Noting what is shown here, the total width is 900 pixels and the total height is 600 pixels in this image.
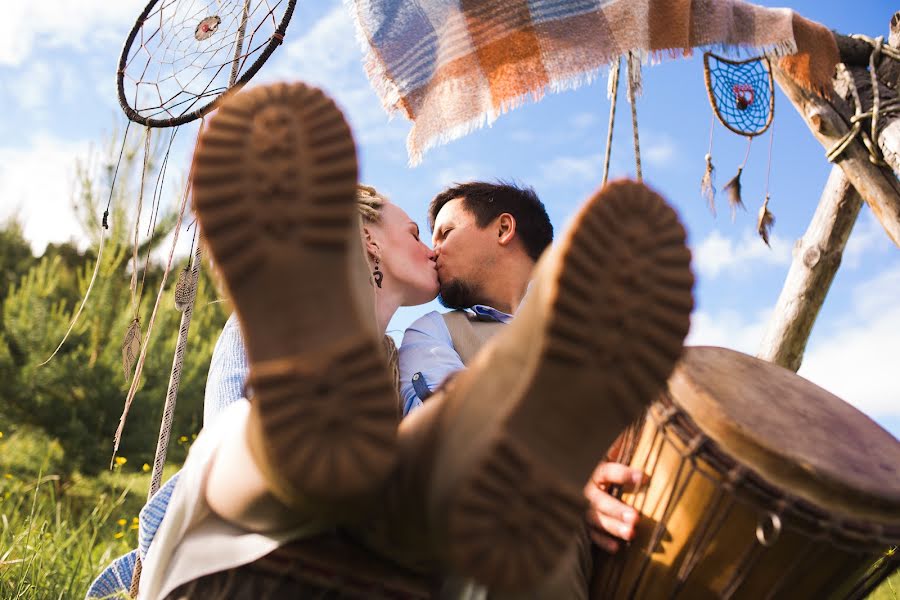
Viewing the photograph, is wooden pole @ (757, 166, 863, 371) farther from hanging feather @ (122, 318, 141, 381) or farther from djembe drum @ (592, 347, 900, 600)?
hanging feather @ (122, 318, 141, 381)

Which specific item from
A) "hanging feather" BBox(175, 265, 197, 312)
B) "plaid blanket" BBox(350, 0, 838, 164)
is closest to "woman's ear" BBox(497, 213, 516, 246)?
"plaid blanket" BBox(350, 0, 838, 164)

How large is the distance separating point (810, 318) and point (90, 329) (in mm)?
5732

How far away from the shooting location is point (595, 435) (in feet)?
2.55

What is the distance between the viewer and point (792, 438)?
3.97 ft

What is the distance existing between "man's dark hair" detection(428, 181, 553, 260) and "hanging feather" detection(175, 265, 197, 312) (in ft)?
2.85

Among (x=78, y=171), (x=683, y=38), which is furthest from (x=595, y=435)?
(x=78, y=171)

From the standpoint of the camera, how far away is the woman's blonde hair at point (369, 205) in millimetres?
2010

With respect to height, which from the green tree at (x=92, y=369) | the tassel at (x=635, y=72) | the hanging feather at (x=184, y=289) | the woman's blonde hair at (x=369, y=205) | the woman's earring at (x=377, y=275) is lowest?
the green tree at (x=92, y=369)

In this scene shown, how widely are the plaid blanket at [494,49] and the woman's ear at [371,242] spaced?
0.71 meters

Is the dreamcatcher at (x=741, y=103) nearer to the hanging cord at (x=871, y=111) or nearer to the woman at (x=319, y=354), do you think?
the hanging cord at (x=871, y=111)

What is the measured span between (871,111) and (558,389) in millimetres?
2456

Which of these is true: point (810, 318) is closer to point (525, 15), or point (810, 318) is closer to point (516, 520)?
point (525, 15)

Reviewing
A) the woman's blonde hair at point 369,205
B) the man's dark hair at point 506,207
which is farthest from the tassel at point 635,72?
the woman's blonde hair at point 369,205

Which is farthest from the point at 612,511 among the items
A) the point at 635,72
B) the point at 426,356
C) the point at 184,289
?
the point at 635,72
